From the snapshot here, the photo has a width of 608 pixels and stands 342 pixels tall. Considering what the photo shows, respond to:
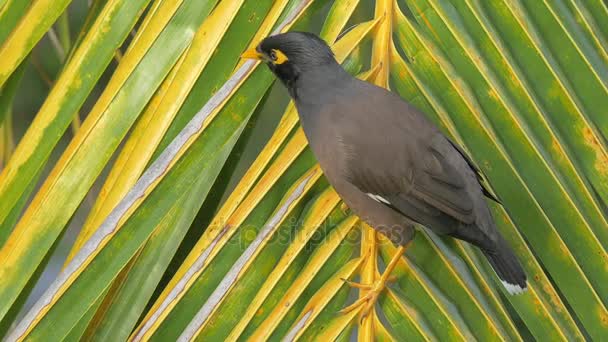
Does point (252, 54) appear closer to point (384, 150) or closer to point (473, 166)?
point (384, 150)

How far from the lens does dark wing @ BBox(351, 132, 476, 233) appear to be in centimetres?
236

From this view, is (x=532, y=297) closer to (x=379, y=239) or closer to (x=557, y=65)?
(x=379, y=239)

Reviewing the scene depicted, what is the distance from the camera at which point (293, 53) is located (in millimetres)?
2424

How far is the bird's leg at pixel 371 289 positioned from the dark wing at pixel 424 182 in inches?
11.2

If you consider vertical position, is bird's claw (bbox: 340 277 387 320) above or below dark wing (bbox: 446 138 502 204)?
below

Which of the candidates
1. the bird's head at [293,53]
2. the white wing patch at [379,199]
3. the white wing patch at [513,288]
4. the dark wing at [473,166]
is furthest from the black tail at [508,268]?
the bird's head at [293,53]

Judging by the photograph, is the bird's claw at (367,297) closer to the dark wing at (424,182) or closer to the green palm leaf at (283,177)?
the green palm leaf at (283,177)

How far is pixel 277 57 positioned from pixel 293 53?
0.08m

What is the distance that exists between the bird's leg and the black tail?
0.74ft

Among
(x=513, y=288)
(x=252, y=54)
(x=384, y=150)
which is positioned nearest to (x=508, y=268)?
(x=513, y=288)

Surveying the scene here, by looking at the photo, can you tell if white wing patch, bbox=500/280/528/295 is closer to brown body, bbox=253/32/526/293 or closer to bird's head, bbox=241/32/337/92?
brown body, bbox=253/32/526/293

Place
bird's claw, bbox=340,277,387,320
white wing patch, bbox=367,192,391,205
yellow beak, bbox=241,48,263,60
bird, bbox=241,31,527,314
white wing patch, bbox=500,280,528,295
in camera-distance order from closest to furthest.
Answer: bird's claw, bbox=340,277,387,320 → white wing patch, bbox=500,280,528,295 → yellow beak, bbox=241,48,263,60 → bird, bbox=241,31,527,314 → white wing patch, bbox=367,192,391,205

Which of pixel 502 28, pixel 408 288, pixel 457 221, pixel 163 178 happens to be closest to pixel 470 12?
pixel 502 28

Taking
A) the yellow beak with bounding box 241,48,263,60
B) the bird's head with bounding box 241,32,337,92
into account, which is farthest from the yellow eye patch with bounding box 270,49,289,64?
the yellow beak with bounding box 241,48,263,60
